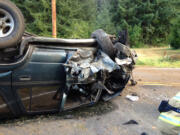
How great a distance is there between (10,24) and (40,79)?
1.14 meters

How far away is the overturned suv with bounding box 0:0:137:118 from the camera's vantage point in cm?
222

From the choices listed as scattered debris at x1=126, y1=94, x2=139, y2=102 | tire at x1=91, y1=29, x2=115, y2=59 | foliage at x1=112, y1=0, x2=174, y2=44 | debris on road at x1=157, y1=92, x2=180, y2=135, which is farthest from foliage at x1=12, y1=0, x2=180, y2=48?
debris on road at x1=157, y1=92, x2=180, y2=135

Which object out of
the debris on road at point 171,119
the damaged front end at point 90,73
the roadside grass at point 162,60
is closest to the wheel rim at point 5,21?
the damaged front end at point 90,73

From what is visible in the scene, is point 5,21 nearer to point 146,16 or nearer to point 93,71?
point 93,71

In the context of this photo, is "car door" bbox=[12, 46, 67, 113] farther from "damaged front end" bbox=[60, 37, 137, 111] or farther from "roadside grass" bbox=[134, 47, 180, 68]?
"roadside grass" bbox=[134, 47, 180, 68]

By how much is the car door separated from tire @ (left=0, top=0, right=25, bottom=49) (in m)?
0.41

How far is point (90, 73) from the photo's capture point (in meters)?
2.50

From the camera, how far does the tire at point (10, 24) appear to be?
2.42 m

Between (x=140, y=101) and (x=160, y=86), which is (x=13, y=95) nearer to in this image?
(x=140, y=101)

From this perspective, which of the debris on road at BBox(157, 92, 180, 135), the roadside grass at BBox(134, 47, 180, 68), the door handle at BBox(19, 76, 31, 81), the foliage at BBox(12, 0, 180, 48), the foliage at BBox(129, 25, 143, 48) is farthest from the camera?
the foliage at BBox(129, 25, 143, 48)

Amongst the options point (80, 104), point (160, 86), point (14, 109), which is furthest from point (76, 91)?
point (160, 86)

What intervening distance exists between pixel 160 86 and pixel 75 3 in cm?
1792

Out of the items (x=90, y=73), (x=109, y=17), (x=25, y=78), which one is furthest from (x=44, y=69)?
(x=109, y=17)

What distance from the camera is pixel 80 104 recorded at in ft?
9.00
